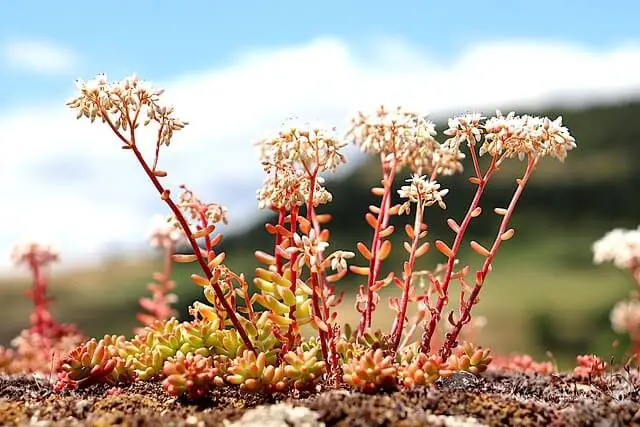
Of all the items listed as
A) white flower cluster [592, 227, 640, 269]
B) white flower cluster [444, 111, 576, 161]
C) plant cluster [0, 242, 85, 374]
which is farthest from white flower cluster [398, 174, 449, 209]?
plant cluster [0, 242, 85, 374]

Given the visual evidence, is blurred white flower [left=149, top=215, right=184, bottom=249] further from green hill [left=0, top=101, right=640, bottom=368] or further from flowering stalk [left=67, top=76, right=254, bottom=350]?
green hill [left=0, top=101, right=640, bottom=368]

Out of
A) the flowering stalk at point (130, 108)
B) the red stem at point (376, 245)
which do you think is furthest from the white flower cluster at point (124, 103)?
the red stem at point (376, 245)

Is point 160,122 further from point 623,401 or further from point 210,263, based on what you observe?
point 623,401

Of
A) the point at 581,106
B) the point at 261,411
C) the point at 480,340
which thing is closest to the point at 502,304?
the point at 480,340

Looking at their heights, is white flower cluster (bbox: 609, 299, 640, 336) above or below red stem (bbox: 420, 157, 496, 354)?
above

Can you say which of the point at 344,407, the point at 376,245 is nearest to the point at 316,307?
the point at 376,245

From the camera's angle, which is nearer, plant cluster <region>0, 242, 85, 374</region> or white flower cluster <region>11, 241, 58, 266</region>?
plant cluster <region>0, 242, 85, 374</region>

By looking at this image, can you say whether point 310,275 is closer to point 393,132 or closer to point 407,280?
point 407,280
